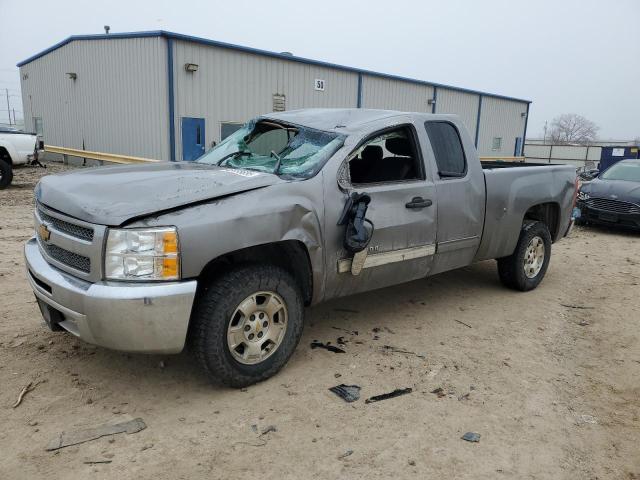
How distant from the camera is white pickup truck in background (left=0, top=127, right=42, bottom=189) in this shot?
1215cm

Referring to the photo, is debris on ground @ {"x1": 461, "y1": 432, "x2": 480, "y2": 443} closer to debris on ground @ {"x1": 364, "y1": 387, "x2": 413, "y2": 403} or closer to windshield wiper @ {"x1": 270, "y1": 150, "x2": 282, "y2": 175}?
debris on ground @ {"x1": 364, "y1": 387, "x2": 413, "y2": 403}

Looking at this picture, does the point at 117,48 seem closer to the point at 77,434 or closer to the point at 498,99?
the point at 77,434

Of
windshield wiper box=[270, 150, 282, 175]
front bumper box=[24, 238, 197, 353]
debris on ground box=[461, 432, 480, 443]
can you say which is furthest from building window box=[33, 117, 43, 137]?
debris on ground box=[461, 432, 480, 443]

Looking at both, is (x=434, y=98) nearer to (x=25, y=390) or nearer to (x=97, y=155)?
(x=97, y=155)

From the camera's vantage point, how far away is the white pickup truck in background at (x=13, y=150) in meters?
12.1

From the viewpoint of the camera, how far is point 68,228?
10.5ft

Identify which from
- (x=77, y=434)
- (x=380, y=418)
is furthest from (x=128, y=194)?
(x=380, y=418)

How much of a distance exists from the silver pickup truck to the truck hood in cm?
1

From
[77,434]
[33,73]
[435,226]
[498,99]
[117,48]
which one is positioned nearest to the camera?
[77,434]

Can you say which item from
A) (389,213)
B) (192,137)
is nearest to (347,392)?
(389,213)

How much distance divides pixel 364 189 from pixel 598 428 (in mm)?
2209

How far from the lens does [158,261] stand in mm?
2908

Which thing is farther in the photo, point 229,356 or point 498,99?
point 498,99

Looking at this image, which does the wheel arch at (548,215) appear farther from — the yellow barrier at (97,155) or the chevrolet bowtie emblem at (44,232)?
the yellow barrier at (97,155)
